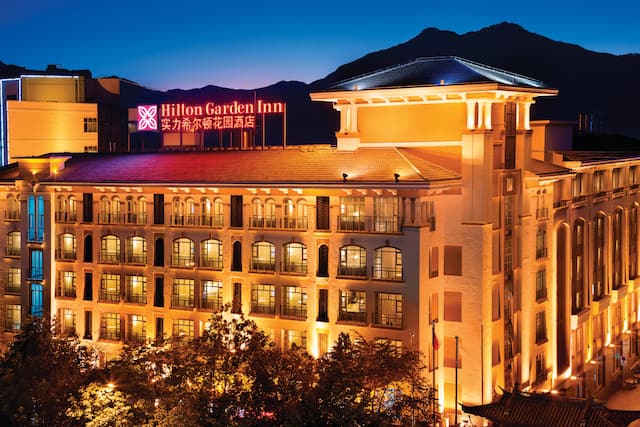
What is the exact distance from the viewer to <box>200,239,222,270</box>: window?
225 feet

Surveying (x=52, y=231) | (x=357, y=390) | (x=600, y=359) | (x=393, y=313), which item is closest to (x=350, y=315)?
(x=393, y=313)

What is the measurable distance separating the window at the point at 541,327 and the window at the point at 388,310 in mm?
16063

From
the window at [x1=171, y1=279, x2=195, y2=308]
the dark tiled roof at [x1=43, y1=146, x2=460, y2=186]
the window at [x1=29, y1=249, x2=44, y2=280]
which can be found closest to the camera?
the dark tiled roof at [x1=43, y1=146, x2=460, y2=186]

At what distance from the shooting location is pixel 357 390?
49.4m

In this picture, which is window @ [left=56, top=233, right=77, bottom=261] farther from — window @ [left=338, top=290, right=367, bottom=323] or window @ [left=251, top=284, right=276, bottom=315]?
window @ [left=338, top=290, right=367, bottom=323]

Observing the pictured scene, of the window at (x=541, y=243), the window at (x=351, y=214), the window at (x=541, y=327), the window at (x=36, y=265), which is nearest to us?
the window at (x=351, y=214)

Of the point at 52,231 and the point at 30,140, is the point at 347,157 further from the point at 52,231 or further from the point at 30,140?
the point at 30,140

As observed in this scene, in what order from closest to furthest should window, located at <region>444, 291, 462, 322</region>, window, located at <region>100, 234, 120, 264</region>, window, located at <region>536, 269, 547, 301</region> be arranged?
window, located at <region>444, 291, 462, 322</region> < window, located at <region>536, 269, 547, 301</region> < window, located at <region>100, 234, 120, 264</region>

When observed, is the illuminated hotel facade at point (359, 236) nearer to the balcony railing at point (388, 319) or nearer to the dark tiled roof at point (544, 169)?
the balcony railing at point (388, 319)

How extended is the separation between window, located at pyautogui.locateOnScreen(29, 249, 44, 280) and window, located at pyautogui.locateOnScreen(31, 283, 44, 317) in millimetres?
708

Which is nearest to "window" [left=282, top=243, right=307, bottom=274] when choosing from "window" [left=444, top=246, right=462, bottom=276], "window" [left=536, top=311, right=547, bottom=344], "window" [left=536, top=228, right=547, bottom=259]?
"window" [left=444, top=246, right=462, bottom=276]

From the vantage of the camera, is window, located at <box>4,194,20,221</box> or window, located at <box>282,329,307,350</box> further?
window, located at <box>4,194,20,221</box>

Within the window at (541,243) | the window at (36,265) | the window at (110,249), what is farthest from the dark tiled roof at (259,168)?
the window at (541,243)

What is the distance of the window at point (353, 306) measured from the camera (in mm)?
62656
